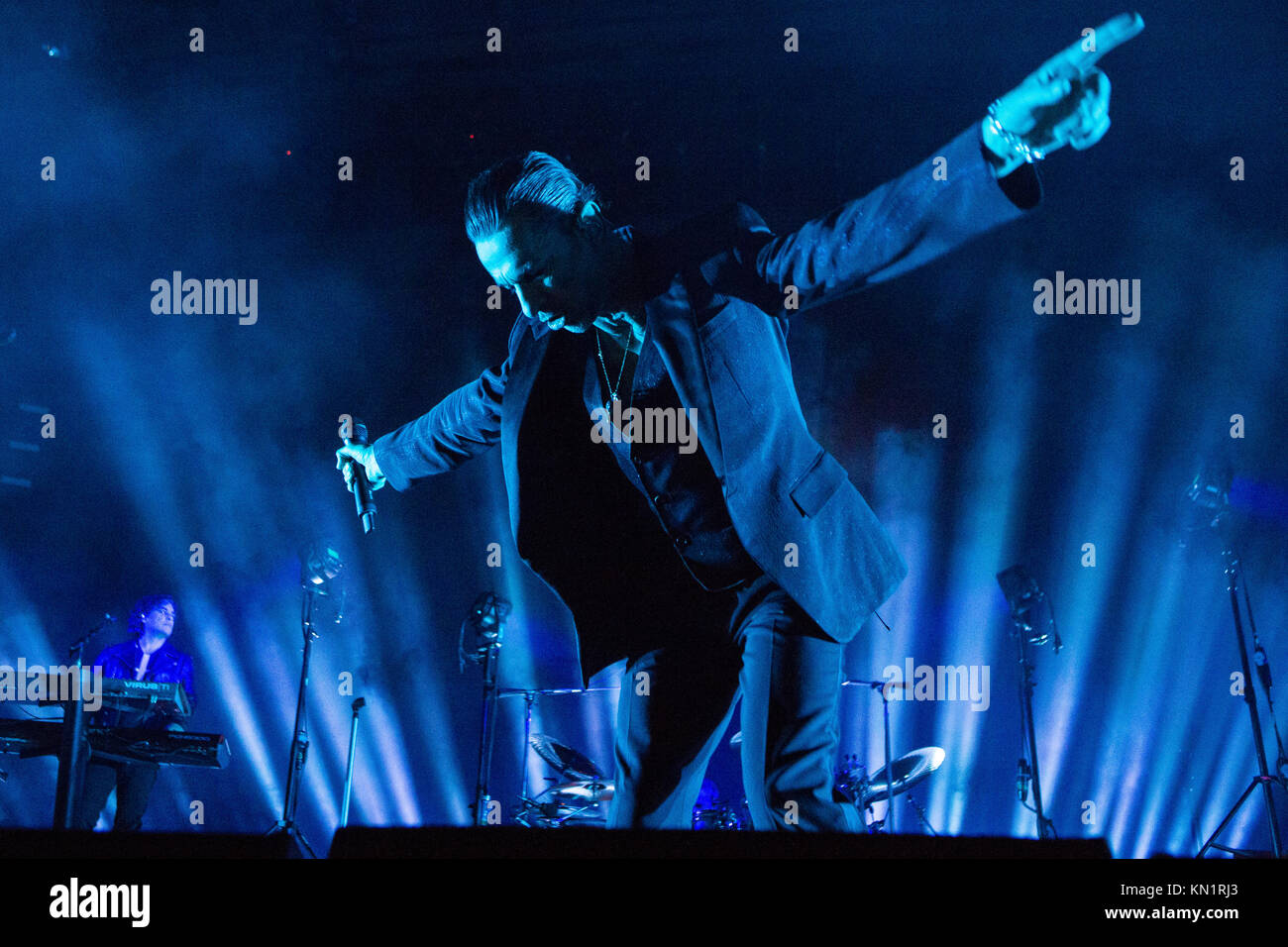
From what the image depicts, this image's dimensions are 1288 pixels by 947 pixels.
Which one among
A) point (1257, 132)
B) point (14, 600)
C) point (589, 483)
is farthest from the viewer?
point (14, 600)

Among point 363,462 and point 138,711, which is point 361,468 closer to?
point 363,462

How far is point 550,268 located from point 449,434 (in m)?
0.80

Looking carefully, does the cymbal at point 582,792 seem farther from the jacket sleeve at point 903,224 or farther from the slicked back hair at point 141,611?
the jacket sleeve at point 903,224

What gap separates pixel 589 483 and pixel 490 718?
2573mm

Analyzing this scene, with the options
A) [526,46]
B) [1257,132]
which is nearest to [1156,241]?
[1257,132]

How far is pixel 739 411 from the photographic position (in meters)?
2.78

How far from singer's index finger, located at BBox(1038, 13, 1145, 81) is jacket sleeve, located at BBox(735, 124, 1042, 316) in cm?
20

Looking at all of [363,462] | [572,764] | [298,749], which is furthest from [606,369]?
[298,749]

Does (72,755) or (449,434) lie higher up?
(449,434)

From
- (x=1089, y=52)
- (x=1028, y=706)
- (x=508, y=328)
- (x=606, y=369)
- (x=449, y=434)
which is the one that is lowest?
(x=1028, y=706)

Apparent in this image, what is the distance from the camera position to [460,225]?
18.7 feet

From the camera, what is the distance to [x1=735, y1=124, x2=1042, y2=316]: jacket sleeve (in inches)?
89.8
